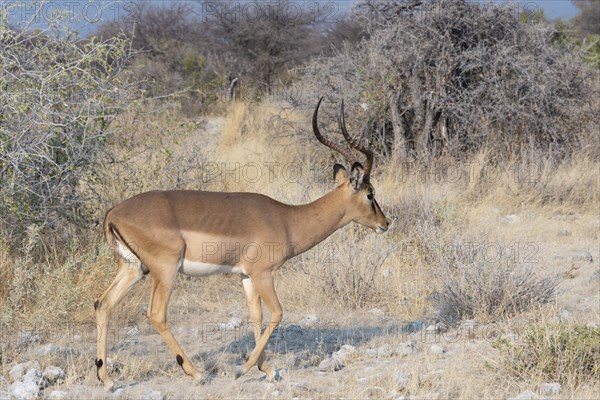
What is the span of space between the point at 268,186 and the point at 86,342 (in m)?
4.58

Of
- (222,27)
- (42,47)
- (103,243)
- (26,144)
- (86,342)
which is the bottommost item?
(86,342)

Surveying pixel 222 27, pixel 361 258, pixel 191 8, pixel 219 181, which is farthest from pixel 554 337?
pixel 191 8

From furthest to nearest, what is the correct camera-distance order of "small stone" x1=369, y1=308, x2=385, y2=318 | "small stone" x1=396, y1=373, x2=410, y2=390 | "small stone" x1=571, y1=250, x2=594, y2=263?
"small stone" x1=571, y1=250, x2=594, y2=263 < "small stone" x1=369, y1=308, x2=385, y2=318 < "small stone" x1=396, y1=373, x2=410, y2=390

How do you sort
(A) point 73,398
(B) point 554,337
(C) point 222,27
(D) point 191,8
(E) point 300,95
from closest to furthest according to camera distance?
1. (A) point 73,398
2. (B) point 554,337
3. (E) point 300,95
4. (C) point 222,27
5. (D) point 191,8

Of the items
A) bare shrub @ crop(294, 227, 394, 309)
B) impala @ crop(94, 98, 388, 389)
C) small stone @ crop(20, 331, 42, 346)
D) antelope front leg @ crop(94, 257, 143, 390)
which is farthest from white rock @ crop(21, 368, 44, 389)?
bare shrub @ crop(294, 227, 394, 309)

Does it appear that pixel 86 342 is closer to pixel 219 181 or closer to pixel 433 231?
pixel 433 231

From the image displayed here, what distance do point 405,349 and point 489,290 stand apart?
4.10ft

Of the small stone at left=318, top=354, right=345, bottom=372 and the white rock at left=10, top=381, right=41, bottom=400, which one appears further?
the small stone at left=318, top=354, right=345, bottom=372

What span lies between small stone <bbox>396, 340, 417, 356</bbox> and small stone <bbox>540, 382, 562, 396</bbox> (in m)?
1.15

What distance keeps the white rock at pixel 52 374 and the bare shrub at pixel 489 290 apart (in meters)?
3.16

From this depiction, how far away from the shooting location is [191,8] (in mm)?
26641

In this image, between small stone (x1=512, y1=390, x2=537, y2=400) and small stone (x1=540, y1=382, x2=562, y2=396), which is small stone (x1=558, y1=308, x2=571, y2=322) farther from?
small stone (x1=512, y1=390, x2=537, y2=400)

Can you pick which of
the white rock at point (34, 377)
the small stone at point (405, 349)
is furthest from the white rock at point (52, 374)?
the small stone at point (405, 349)

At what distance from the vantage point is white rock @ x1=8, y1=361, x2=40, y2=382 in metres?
5.11
